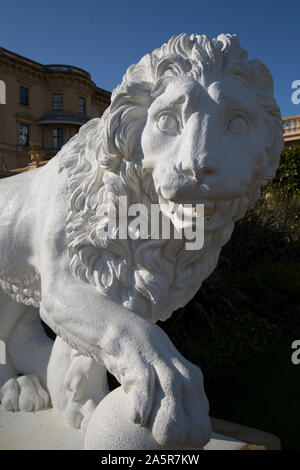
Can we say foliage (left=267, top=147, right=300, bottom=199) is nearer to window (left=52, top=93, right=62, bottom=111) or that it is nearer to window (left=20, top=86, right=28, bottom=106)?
window (left=20, top=86, right=28, bottom=106)

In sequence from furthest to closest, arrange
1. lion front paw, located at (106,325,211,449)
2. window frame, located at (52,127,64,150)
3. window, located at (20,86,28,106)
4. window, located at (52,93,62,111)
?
window frame, located at (52,127,64,150), window, located at (52,93,62,111), window, located at (20,86,28,106), lion front paw, located at (106,325,211,449)

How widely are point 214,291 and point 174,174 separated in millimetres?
3790

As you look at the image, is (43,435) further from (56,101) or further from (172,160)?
(56,101)

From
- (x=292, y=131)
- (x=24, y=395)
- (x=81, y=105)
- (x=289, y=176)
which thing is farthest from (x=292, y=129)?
(x=81, y=105)

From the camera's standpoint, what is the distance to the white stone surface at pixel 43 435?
6.17 feet

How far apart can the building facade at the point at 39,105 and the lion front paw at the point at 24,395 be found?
22.3 meters

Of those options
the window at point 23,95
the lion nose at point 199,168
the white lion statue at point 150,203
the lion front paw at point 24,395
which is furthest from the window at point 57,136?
the lion nose at point 199,168

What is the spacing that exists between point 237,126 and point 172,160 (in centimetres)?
23

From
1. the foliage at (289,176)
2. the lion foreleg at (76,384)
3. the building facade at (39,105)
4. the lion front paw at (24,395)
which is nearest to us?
the lion foreleg at (76,384)

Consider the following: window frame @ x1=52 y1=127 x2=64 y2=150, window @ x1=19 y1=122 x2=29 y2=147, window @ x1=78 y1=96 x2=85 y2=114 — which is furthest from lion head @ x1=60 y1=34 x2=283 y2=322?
window @ x1=78 y1=96 x2=85 y2=114

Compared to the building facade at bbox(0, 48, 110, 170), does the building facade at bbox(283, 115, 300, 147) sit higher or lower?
lower

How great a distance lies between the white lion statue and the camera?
1268 millimetres

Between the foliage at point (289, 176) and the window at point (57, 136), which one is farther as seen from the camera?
the window at point (57, 136)

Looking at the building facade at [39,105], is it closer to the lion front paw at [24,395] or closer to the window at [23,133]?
the window at [23,133]
